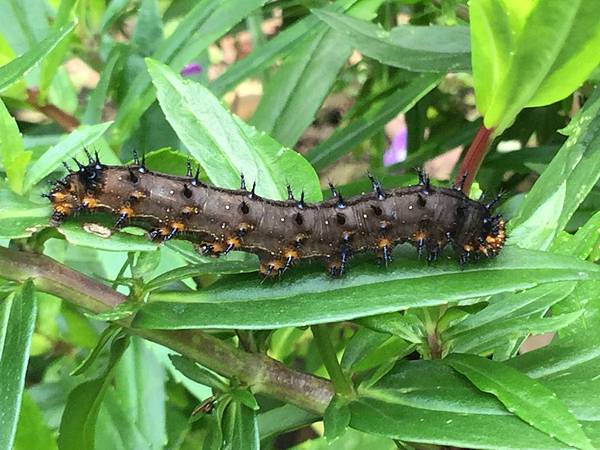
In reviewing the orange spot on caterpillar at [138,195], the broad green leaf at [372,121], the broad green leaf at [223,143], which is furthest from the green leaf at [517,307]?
the broad green leaf at [372,121]

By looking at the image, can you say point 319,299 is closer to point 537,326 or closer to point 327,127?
point 537,326

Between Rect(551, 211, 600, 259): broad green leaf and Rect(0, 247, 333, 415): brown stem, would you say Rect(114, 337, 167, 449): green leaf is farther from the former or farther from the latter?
Rect(551, 211, 600, 259): broad green leaf

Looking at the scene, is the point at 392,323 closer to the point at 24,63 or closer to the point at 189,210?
the point at 189,210

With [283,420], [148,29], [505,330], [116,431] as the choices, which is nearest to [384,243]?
[505,330]

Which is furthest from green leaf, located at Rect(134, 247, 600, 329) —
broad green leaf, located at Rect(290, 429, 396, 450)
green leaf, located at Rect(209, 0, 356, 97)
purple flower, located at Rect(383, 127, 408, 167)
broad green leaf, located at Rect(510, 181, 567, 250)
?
purple flower, located at Rect(383, 127, 408, 167)

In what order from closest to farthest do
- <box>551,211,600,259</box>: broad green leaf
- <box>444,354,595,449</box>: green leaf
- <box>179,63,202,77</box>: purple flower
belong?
<box>444,354,595,449</box>: green leaf → <box>551,211,600,259</box>: broad green leaf → <box>179,63,202,77</box>: purple flower

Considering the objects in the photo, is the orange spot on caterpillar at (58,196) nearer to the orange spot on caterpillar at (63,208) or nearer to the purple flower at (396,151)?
the orange spot on caterpillar at (63,208)

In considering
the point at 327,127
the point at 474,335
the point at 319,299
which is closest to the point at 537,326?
the point at 474,335
